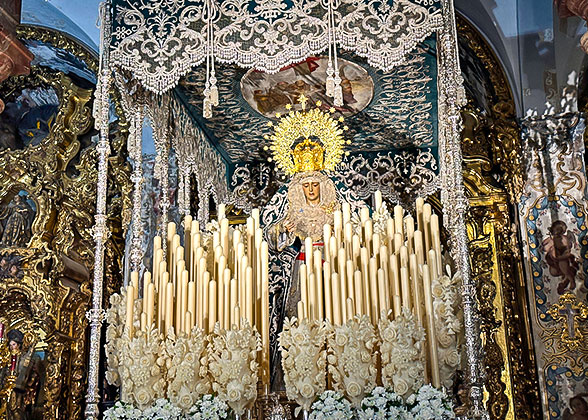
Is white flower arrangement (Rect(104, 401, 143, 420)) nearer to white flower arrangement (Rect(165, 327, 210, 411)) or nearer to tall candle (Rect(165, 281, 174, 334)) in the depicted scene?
white flower arrangement (Rect(165, 327, 210, 411))

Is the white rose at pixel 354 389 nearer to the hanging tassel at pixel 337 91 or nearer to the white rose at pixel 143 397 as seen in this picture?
the white rose at pixel 143 397

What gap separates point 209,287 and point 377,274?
4.33 ft

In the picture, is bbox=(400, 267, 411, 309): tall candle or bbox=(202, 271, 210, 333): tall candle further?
bbox=(202, 271, 210, 333): tall candle

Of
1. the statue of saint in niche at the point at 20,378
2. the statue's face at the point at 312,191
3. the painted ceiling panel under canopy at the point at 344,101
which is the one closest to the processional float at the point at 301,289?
the painted ceiling panel under canopy at the point at 344,101

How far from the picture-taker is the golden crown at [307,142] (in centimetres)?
738

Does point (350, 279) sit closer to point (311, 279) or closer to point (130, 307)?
point (311, 279)

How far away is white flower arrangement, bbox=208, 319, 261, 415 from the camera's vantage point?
5.21 meters

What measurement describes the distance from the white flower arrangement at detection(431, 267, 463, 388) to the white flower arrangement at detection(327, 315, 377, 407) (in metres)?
0.49

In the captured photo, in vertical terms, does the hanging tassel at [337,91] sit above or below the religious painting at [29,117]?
below

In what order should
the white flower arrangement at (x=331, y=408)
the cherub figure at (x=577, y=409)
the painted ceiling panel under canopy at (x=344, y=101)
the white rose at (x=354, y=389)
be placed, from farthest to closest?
the painted ceiling panel under canopy at (x=344, y=101) → the cherub figure at (x=577, y=409) → the white rose at (x=354, y=389) → the white flower arrangement at (x=331, y=408)

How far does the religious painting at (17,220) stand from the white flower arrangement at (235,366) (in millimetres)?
4101

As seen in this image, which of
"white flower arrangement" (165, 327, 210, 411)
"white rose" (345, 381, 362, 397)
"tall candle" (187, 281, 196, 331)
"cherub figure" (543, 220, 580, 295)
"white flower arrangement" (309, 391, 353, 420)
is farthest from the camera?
"cherub figure" (543, 220, 580, 295)

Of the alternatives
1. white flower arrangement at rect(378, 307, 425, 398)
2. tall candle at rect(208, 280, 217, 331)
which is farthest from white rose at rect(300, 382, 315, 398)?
tall candle at rect(208, 280, 217, 331)

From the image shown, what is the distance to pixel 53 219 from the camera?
8.64m
